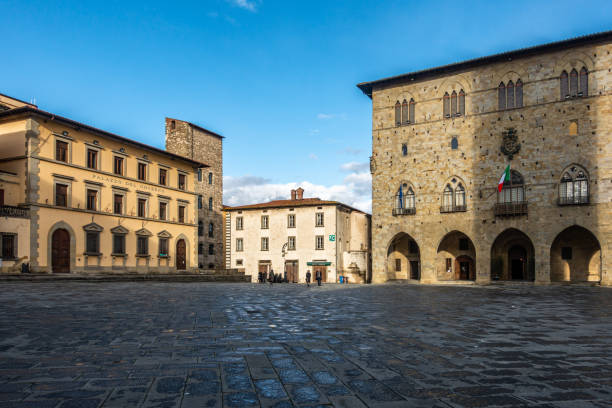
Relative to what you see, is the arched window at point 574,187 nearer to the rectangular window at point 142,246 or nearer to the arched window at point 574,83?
the arched window at point 574,83

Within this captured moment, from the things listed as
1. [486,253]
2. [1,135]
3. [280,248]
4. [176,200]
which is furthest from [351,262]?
[1,135]

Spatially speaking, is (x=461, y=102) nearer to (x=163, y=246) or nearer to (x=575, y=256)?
(x=575, y=256)

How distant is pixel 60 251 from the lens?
32.4 metres

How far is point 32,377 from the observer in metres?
5.00

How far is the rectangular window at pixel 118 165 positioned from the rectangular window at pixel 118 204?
1817 mm

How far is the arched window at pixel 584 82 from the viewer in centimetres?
3551

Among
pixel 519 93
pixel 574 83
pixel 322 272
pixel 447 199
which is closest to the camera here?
pixel 574 83

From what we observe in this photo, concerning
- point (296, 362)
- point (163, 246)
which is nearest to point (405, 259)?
point (163, 246)

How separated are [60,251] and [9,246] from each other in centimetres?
386

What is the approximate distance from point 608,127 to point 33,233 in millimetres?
39778

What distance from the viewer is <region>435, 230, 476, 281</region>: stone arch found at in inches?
1660

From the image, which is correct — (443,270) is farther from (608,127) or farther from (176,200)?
(176,200)

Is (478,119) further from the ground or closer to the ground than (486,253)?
further from the ground

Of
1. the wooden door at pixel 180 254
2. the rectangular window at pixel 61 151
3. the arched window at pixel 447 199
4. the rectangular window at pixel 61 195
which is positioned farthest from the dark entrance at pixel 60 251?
the arched window at pixel 447 199
